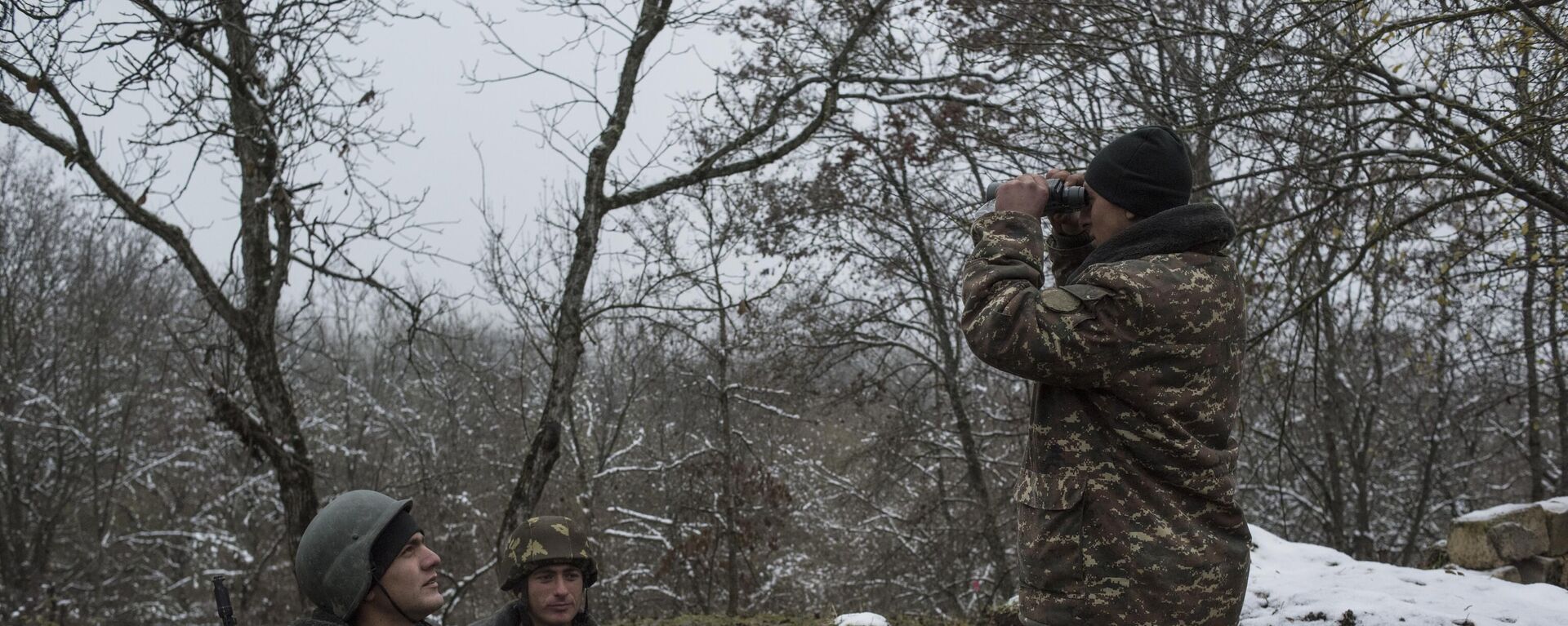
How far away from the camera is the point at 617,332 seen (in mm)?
17000

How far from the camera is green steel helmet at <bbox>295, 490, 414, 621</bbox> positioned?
7.89 ft

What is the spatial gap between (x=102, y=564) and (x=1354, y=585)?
20655mm

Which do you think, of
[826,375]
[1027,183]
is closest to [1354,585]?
[1027,183]

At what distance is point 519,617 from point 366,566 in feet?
4.94

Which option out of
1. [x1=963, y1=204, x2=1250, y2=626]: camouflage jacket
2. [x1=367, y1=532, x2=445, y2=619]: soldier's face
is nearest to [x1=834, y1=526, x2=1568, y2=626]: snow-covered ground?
[x1=963, y1=204, x2=1250, y2=626]: camouflage jacket

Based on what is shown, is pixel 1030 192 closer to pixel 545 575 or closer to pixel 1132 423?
pixel 1132 423

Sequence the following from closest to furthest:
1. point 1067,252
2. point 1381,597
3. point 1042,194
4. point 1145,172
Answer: point 1145,172 < point 1042,194 < point 1067,252 < point 1381,597

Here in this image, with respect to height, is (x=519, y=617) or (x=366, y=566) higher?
(x=366, y=566)

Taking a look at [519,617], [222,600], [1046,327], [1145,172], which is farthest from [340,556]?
[1145,172]

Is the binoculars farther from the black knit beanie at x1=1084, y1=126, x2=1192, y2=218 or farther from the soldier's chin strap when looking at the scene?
the soldier's chin strap

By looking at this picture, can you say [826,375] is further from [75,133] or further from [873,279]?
[75,133]

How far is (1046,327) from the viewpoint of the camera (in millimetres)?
2158

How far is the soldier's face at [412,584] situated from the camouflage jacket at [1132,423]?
139 cm

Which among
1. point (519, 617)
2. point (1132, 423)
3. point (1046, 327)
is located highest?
point (1046, 327)
